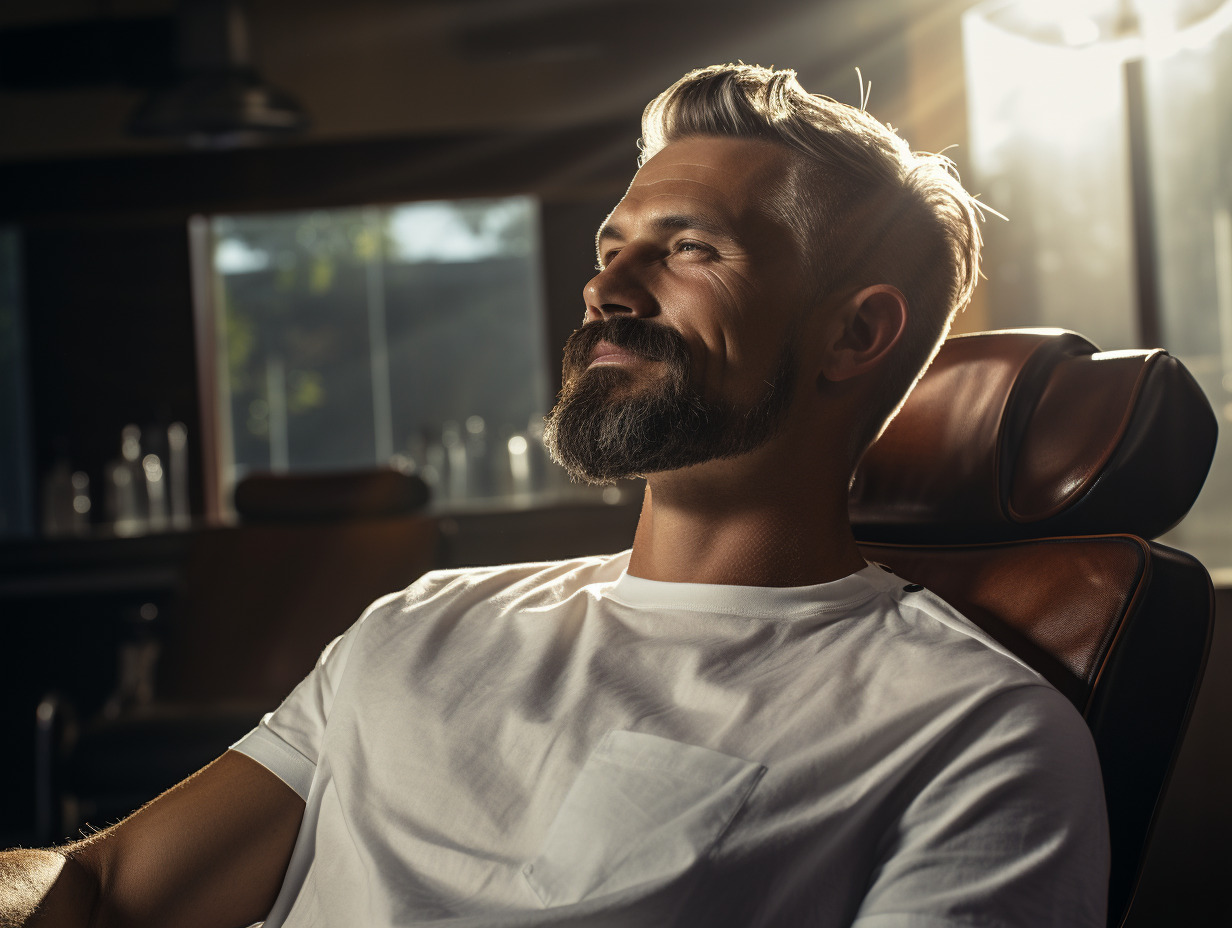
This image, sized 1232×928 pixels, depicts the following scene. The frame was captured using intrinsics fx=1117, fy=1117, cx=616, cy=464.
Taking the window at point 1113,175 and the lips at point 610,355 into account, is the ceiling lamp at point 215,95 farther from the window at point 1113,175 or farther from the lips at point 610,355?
the lips at point 610,355

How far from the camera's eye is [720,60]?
12.8 feet

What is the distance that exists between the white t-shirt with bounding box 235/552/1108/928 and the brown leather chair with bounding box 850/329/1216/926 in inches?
4.1

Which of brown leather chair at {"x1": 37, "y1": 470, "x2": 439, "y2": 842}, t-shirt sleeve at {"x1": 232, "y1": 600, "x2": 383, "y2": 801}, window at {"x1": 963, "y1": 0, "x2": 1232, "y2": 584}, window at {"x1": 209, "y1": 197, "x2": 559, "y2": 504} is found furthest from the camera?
window at {"x1": 209, "y1": 197, "x2": 559, "y2": 504}

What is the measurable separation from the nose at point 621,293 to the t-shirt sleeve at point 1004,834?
466 millimetres

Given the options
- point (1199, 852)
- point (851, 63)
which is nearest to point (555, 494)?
point (851, 63)

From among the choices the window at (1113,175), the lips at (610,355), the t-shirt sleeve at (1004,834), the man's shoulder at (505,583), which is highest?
the window at (1113,175)

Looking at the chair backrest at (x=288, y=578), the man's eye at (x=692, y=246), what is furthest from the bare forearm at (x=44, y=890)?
the chair backrest at (x=288, y=578)

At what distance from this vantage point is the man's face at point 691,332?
100cm

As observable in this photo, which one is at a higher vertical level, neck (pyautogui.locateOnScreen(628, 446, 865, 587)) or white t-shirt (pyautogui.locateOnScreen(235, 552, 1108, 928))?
neck (pyautogui.locateOnScreen(628, 446, 865, 587))

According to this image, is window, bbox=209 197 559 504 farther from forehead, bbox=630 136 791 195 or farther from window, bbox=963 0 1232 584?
forehead, bbox=630 136 791 195

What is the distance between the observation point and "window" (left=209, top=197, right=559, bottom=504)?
3.86 metres

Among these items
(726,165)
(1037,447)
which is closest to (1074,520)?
(1037,447)

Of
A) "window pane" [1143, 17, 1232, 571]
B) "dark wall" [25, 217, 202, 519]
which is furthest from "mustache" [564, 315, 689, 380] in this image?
"dark wall" [25, 217, 202, 519]

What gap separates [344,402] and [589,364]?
9.77 ft
